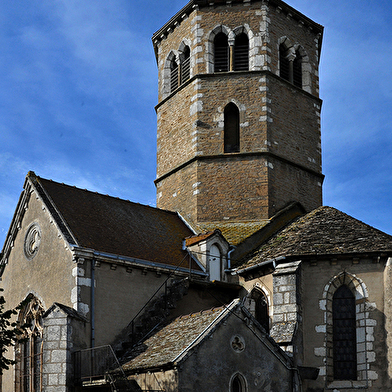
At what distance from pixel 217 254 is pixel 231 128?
606cm

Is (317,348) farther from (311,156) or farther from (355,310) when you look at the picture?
(311,156)

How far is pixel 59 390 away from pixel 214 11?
16.6 m

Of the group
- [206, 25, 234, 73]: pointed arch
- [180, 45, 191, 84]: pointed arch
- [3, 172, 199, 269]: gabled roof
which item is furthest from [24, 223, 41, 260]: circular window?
[206, 25, 234, 73]: pointed arch

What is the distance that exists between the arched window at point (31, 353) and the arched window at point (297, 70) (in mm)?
14062

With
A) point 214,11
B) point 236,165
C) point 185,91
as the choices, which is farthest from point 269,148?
point 214,11

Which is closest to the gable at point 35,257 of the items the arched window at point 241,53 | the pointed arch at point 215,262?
the pointed arch at point 215,262

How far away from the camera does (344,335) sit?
19578 mm

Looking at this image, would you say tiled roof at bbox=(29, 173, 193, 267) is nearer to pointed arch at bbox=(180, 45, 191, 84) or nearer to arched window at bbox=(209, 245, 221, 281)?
arched window at bbox=(209, 245, 221, 281)

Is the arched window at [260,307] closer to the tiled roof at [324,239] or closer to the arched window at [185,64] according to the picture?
the tiled roof at [324,239]

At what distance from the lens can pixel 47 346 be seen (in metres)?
18.0

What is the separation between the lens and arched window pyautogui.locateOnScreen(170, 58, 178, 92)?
94.2ft

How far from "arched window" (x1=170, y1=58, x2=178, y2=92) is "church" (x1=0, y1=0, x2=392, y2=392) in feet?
0.35

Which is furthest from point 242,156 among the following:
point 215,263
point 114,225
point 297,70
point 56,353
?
point 56,353

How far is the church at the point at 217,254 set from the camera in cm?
1772
